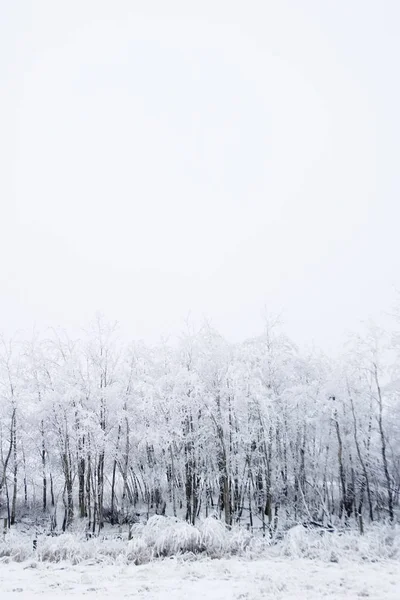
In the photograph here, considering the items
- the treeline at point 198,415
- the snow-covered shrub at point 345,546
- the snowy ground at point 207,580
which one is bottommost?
the snow-covered shrub at point 345,546

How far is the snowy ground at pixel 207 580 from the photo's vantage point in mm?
10180

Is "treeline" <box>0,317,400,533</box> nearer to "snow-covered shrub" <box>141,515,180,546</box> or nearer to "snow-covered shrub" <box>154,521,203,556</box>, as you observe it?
"snow-covered shrub" <box>141,515,180,546</box>

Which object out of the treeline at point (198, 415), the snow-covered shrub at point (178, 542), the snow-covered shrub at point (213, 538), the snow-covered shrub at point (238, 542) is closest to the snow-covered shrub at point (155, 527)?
the snow-covered shrub at point (178, 542)

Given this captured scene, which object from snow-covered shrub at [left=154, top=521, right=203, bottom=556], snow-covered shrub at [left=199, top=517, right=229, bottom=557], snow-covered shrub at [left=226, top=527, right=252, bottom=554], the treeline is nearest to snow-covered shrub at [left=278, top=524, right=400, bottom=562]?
snow-covered shrub at [left=226, top=527, right=252, bottom=554]

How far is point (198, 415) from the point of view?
73.3 feet

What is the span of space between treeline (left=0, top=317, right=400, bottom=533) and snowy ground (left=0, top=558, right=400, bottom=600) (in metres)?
6.89

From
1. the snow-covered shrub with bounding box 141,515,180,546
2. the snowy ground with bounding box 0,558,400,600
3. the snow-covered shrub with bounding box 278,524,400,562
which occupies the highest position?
the snowy ground with bounding box 0,558,400,600

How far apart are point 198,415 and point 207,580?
10873 mm

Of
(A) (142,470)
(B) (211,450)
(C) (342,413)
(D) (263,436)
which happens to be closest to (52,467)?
(A) (142,470)

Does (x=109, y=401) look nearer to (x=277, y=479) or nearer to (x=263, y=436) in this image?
(x=263, y=436)

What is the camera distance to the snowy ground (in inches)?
401

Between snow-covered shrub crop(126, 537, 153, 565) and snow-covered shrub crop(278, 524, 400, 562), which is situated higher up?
snow-covered shrub crop(126, 537, 153, 565)

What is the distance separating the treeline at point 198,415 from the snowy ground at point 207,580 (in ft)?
22.6

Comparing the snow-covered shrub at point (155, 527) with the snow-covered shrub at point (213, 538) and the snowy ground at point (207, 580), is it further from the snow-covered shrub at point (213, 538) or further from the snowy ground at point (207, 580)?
the snowy ground at point (207, 580)
